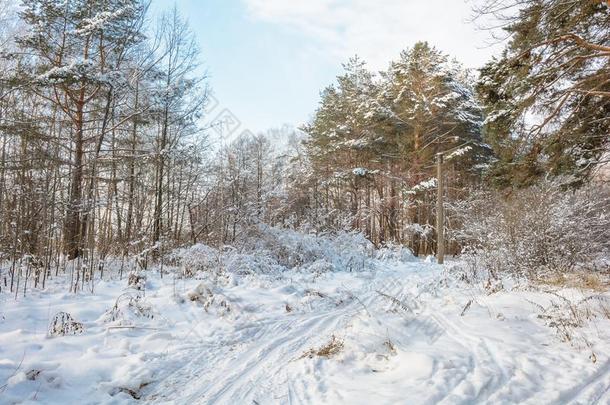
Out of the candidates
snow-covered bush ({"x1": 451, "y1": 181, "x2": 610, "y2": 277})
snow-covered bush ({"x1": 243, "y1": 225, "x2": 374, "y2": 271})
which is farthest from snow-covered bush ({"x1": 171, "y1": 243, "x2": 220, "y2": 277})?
snow-covered bush ({"x1": 451, "y1": 181, "x2": 610, "y2": 277})

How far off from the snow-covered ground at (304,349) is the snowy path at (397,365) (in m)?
0.02

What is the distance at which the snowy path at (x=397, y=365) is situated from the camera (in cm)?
316

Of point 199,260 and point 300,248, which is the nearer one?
point 199,260

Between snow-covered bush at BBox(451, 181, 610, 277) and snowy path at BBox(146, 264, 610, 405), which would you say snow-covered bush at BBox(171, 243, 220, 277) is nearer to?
snowy path at BBox(146, 264, 610, 405)

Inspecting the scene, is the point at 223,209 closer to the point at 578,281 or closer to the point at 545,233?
the point at 545,233

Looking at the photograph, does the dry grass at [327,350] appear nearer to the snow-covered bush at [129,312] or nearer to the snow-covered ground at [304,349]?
the snow-covered ground at [304,349]

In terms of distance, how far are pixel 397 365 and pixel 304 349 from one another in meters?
1.21

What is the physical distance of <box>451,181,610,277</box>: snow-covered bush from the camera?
8.90 metres

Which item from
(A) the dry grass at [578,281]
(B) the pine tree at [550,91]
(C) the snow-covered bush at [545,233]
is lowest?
(A) the dry grass at [578,281]

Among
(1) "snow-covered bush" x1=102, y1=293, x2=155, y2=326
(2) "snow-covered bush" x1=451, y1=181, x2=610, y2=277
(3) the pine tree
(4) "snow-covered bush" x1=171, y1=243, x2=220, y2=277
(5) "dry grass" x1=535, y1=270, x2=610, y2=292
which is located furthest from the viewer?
(4) "snow-covered bush" x1=171, y1=243, x2=220, y2=277

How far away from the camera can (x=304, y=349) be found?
4.56 metres

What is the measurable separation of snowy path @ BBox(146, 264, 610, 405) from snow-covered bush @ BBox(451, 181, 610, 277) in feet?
12.4

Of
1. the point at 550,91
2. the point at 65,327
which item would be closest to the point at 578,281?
the point at 550,91

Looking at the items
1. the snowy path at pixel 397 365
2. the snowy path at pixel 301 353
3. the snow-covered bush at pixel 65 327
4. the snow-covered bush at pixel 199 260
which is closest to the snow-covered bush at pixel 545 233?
the snowy path at pixel 301 353
